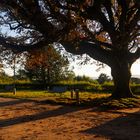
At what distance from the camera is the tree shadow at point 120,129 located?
1300 cm

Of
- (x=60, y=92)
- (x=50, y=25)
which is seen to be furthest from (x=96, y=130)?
(x=60, y=92)

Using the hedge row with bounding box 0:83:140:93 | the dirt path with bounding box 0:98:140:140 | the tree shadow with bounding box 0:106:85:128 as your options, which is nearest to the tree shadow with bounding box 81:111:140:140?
the dirt path with bounding box 0:98:140:140

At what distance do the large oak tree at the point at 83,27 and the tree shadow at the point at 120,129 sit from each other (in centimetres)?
859

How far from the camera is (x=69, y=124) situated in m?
16.0

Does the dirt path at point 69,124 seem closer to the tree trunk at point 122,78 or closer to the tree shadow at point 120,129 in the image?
the tree shadow at point 120,129

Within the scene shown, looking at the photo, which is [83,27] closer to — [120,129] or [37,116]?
[37,116]

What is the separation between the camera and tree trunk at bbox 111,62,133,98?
27562mm

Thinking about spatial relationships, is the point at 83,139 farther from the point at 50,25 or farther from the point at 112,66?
the point at 112,66

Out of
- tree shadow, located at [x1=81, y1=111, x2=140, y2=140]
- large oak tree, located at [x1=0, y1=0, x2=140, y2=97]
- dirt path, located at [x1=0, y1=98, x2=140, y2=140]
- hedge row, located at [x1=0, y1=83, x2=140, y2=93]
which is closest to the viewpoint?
tree shadow, located at [x1=81, y1=111, x2=140, y2=140]

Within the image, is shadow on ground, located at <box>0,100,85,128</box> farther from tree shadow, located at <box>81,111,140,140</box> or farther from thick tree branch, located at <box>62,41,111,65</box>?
thick tree branch, located at <box>62,41,111,65</box>

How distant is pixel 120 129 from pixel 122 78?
44.7ft

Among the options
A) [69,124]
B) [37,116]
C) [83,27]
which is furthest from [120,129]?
[83,27]

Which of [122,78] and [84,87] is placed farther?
[84,87]

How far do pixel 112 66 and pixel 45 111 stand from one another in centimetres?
842
